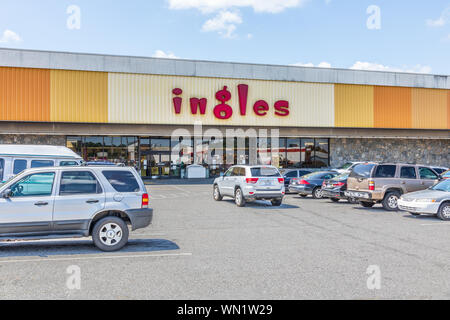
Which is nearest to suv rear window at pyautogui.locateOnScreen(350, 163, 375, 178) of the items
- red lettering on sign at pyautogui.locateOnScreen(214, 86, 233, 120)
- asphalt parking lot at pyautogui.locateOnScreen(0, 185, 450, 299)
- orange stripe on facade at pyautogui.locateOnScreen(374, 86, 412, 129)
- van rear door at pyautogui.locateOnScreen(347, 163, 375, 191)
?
van rear door at pyautogui.locateOnScreen(347, 163, 375, 191)

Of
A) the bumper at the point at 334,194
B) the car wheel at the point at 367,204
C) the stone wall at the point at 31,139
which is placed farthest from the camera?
the stone wall at the point at 31,139

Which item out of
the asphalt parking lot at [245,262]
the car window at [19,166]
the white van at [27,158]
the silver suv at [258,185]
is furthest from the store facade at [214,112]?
the asphalt parking lot at [245,262]

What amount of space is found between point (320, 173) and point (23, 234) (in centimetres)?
1588

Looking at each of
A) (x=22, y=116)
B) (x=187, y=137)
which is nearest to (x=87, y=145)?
(x=22, y=116)

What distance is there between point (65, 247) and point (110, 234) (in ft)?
4.06

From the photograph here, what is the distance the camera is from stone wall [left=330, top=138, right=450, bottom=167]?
123 feet

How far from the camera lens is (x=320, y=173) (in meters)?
21.5

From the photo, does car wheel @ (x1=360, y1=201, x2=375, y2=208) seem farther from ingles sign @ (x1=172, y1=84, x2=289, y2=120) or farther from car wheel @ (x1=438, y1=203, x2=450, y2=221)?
ingles sign @ (x1=172, y1=84, x2=289, y2=120)

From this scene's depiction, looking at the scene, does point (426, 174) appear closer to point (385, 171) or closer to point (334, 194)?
point (385, 171)

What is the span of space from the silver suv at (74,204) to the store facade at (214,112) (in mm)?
22943

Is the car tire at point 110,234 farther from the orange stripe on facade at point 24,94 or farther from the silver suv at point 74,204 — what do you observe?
the orange stripe on facade at point 24,94

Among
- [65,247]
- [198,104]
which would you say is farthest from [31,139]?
[65,247]

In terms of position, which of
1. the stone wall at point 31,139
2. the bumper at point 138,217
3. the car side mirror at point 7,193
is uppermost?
the stone wall at point 31,139

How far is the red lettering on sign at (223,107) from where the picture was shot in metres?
33.2
